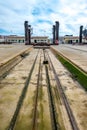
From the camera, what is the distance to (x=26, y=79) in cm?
802

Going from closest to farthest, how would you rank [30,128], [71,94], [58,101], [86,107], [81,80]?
[30,128] < [86,107] < [58,101] < [71,94] < [81,80]

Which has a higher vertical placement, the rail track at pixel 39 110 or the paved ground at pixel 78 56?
the paved ground at pixel 78 56

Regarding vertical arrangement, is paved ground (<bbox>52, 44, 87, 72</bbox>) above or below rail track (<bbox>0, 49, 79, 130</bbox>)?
above

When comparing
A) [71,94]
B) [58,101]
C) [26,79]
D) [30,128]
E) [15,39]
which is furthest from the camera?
[15,39]

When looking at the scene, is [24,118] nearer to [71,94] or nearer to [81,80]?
[71,94]

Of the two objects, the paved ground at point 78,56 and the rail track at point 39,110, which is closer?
the rail track at point 39,110

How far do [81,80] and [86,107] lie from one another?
2.80 m

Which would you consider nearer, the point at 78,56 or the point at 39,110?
the point at 39,110

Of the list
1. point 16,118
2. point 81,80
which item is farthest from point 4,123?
point 81,80

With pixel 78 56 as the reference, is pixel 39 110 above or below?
below

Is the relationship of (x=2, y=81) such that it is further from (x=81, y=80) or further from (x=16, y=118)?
(x=16, y=118)

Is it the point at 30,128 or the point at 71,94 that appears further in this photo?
the point at 71,94

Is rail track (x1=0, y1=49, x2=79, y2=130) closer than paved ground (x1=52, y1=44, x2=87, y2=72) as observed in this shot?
Yes

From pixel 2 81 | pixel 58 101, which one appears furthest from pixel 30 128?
pixel 2 81
